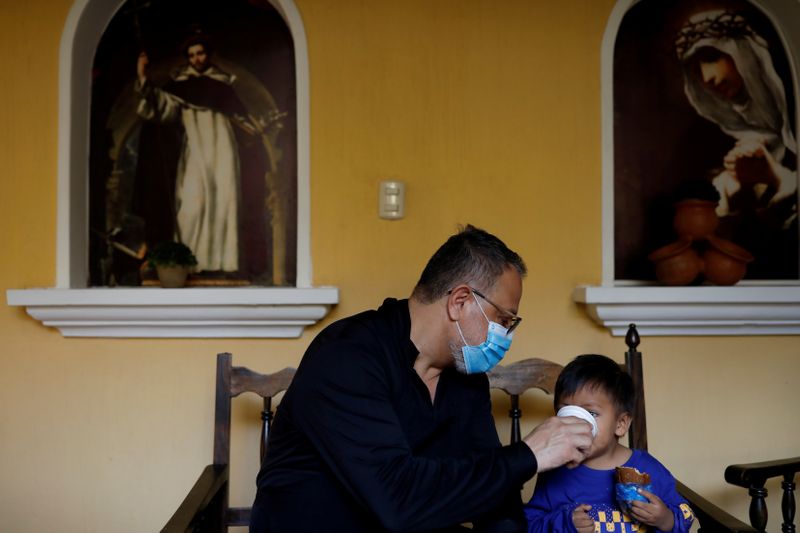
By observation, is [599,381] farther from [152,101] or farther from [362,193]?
[152,101]

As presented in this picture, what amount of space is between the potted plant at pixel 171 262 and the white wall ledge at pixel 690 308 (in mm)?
1362

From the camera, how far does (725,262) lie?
2.79 meters

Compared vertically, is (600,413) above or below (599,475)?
above

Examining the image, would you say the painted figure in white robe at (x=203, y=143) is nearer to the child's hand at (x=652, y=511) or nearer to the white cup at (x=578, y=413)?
the white cup at (x=578, y=413)

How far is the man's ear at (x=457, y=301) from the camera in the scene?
1927 mm

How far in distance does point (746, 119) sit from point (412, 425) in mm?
1907

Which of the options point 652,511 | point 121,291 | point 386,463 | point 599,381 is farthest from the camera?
point 121,291

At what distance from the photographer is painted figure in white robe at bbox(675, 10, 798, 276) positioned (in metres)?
3.08

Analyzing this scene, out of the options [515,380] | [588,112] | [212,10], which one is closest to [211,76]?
[212,10]

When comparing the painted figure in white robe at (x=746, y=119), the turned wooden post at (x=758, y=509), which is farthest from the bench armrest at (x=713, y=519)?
the painted figure in white robe at (x=746, y=119)

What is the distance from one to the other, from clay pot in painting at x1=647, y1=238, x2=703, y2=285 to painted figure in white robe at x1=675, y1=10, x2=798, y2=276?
0.35 m

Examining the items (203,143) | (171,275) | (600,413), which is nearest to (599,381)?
(600,413)

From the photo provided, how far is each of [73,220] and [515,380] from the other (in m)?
1.61

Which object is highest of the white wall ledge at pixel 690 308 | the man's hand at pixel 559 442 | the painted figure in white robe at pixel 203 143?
the painted figure in white robe at pixel 203 143
